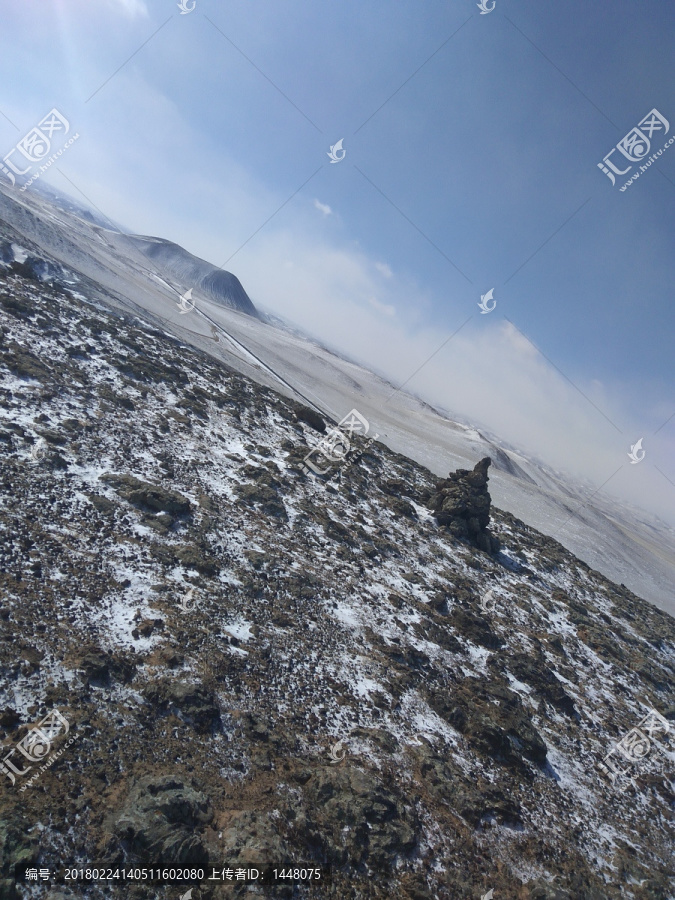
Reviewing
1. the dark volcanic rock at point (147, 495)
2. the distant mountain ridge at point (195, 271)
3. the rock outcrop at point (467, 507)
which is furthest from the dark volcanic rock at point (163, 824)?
the distant mountain ridge at point (195, 271)

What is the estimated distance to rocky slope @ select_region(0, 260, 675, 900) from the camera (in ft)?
19.7

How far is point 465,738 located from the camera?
966 cm

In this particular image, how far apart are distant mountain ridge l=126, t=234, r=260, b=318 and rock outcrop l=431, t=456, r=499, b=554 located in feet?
379

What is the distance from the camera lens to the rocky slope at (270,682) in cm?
601

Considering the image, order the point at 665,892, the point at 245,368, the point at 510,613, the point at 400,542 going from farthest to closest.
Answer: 1. the point at 245,368
2. the point at 400,542
3. the point at 510,613
4. the point at 665,892

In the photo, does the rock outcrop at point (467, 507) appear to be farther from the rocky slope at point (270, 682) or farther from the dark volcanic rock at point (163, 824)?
the dark volcanic rock at point (163, 824)

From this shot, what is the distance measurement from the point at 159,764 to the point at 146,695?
3.75 feet

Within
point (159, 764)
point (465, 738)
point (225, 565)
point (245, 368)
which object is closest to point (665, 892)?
point (465, 738)

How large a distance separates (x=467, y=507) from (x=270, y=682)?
615 inches

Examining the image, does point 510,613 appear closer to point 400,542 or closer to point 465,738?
point 400,542
